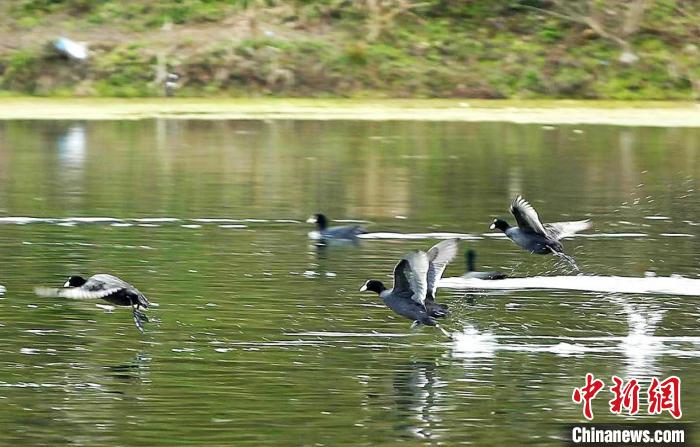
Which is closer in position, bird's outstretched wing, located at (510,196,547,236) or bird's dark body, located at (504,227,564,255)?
bird's outstretched wing, located at (510,196,547,236)

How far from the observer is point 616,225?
79.0 feet

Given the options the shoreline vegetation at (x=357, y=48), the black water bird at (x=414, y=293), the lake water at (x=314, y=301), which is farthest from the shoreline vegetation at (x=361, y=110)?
the black water bird at (x=414, y=293)

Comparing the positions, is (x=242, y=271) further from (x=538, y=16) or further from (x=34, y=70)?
(x=538, y=16)

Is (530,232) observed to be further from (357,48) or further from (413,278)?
(357,48)

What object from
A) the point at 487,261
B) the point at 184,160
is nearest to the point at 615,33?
the point at 184,160

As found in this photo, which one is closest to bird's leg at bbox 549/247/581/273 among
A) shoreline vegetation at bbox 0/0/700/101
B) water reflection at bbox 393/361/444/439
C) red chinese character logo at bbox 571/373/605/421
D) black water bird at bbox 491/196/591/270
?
black water bird at bbox 491/196/591/270

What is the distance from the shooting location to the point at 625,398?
42.0 feet

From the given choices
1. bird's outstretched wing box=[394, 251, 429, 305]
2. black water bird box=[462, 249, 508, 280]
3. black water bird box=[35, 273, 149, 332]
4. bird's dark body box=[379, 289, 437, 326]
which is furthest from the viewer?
black water bird box=[462, 249, 508, 280]

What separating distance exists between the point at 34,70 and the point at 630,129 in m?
14.5

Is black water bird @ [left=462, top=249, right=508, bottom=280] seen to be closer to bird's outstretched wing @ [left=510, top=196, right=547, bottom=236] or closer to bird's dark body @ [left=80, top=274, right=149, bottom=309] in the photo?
bird's outstretched wing @ [left=510, top=196, right=547, bottom=236]

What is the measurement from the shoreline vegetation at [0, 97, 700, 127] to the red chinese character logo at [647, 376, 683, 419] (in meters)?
28.7

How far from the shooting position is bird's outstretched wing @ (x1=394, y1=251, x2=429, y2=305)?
14.3 m

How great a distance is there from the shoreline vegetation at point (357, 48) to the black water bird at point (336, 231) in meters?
23.8

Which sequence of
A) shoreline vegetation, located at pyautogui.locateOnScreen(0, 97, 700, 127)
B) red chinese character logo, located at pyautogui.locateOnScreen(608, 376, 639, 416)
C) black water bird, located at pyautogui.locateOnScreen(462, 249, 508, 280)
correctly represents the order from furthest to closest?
shoreline vegetation, located at pyautogui.locateOnScreen(0, 97, 700, 127)
black water bird, located at pyautogui.locateOnScreen(462, 249, 508, 280)
red chinese character logo, located at pyautogui.locateOnScreen(608, 376, 639, 416)
